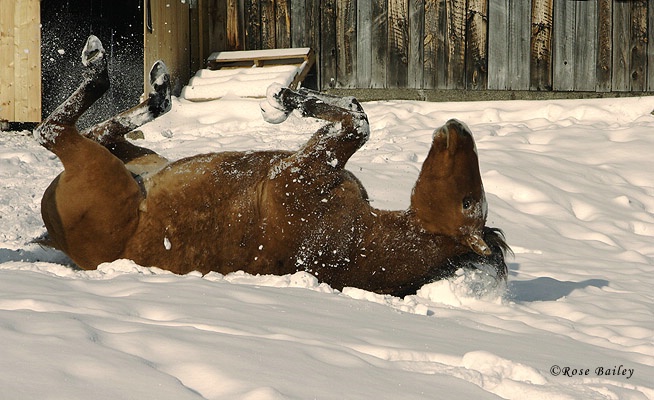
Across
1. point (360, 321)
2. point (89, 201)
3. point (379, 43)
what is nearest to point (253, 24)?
point (379, 43)

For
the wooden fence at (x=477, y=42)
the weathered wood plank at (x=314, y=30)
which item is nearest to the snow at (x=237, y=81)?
the weathered wood plank at (x=314, y=30)

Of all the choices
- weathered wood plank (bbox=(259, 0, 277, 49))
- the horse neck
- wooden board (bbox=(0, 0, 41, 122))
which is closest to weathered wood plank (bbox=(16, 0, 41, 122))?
wooden board (bbox=(0, 0, 41, 122))

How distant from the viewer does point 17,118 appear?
9469 mm

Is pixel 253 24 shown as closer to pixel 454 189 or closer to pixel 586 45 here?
pixel 586 45

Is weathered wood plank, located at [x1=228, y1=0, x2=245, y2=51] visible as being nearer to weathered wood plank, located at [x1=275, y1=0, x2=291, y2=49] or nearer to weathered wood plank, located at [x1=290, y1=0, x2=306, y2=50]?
weathered wood plank, located at [x1=275, y1=0, x2=291, y2=49]

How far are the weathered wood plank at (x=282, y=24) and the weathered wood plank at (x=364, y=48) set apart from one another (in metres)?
0.93

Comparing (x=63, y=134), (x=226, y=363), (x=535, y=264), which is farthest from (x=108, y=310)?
(x=535, y=264)

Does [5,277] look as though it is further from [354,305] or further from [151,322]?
[354,305]

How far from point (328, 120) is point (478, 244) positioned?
96 cm

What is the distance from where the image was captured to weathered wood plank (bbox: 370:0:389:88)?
10078mm

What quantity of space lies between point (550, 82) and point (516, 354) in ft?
25.9

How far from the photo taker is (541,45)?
9.76 metres

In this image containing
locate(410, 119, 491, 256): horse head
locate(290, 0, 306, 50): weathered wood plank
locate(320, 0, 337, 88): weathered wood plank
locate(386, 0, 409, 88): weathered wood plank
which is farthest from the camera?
locate(290, 0, 306, 50): weathered wood plank

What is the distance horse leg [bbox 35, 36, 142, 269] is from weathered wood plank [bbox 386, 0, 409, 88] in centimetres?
696
